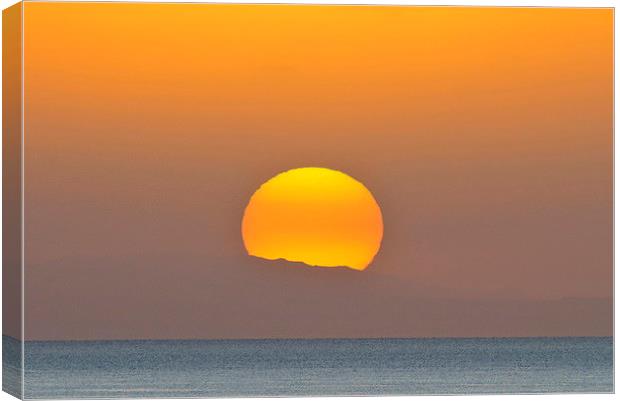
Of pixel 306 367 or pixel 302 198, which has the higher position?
pixel 302 198

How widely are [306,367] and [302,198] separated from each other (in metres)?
1.14

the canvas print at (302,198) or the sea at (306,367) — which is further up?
the canvas print at (302,198)

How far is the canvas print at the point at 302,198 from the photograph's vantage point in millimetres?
10148

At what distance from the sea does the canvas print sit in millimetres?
15

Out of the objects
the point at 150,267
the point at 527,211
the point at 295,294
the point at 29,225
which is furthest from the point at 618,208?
the point at 29,225

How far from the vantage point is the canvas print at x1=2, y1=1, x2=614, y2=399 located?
10.1 metres

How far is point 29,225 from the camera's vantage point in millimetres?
10102

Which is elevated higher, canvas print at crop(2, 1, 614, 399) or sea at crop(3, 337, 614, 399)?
canvas print at crop(2, 1, 614, 399)

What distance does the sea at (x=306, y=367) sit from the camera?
33.6 ft

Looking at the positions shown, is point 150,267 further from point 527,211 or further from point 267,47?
point 527,211

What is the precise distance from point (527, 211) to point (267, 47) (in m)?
2.09

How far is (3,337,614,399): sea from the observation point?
33.6 feet

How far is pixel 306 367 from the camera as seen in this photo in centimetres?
1038

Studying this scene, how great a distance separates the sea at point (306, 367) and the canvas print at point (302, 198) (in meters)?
0.02
